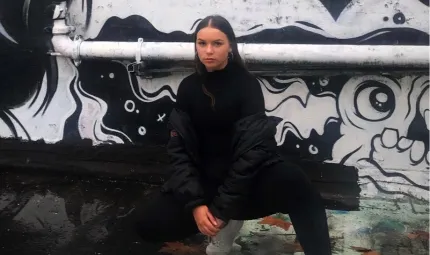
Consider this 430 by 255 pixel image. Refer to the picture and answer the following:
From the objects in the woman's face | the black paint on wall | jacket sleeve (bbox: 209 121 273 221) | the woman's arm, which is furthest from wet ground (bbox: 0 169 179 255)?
the black paint on wall

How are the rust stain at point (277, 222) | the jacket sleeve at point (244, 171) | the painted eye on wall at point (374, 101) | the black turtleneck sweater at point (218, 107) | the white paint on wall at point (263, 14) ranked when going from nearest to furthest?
1. the jacket sleeve at point (244, 171)
2. the black turtleneck sweater at point (218, 107)
3. the rust stain at point (277, 222)
4. the white paint on wall at point (263, 14)
5. the painted eye on wall at point (374, 101)

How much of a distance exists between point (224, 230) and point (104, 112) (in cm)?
231

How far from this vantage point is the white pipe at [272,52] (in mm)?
4105

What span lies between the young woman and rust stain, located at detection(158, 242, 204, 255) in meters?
0.76

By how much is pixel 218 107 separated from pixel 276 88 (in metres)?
1.75

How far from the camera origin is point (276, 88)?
4527 mm

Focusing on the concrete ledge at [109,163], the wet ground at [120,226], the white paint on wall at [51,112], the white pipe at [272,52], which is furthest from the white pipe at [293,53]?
the wet ground at [120,226]

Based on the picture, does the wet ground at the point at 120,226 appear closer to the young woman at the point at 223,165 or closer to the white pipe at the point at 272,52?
the young woman at the point at 223,165

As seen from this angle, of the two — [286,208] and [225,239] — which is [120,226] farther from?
[286,208]

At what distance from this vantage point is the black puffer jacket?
2688 mm

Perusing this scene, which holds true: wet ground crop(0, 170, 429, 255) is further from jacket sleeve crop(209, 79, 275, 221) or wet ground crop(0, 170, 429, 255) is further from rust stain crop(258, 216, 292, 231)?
jacket sleeve crop(209, 79, 275, 221)

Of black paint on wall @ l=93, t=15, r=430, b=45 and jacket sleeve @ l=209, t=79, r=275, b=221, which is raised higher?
black paint on wall @ l=93, t=15, r=430, b=45

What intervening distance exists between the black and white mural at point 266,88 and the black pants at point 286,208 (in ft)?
5.96

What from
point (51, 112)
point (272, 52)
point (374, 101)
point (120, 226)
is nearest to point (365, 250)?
point (374, 101)
